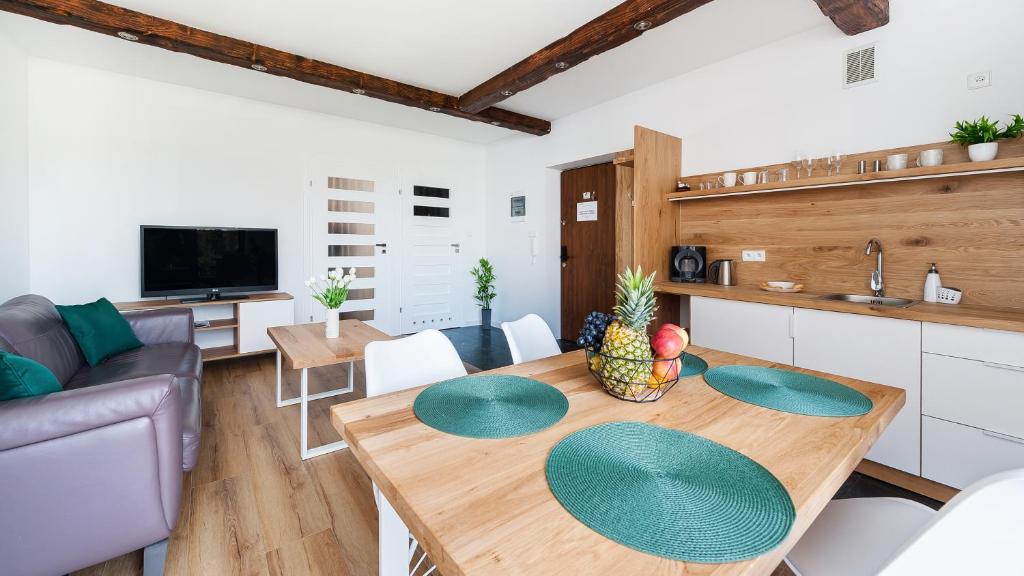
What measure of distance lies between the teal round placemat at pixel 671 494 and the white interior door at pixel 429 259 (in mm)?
4957

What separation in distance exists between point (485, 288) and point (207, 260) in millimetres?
3189

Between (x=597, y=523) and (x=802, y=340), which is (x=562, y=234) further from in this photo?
(x=597, y=523)

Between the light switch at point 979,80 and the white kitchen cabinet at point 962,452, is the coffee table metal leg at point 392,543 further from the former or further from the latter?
the light switch at point 979,80

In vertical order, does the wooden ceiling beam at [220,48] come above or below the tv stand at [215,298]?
above

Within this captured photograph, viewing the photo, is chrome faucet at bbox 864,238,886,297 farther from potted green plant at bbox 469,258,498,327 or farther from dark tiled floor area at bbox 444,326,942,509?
potted green plant at bbox 469,258,498,327

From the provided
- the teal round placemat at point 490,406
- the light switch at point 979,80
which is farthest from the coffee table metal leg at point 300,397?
the light switch at point 979,80

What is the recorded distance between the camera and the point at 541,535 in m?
0.59

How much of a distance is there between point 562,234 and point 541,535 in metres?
4.69

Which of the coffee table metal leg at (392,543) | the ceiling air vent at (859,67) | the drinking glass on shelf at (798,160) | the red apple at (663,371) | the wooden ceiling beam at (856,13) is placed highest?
the wooden ceiling beam at (856,13)

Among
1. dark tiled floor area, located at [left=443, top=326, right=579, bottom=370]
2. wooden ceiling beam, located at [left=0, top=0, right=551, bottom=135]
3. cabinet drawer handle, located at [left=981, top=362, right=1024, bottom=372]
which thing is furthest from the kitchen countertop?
wooden ceiling beam, located at [left=0, top=0, right=551, bottom=135]

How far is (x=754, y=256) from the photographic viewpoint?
3133mm

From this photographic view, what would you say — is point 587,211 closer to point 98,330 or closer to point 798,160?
point 798,160

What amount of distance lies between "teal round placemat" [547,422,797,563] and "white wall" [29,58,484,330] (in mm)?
4695

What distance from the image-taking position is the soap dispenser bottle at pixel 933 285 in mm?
2311
